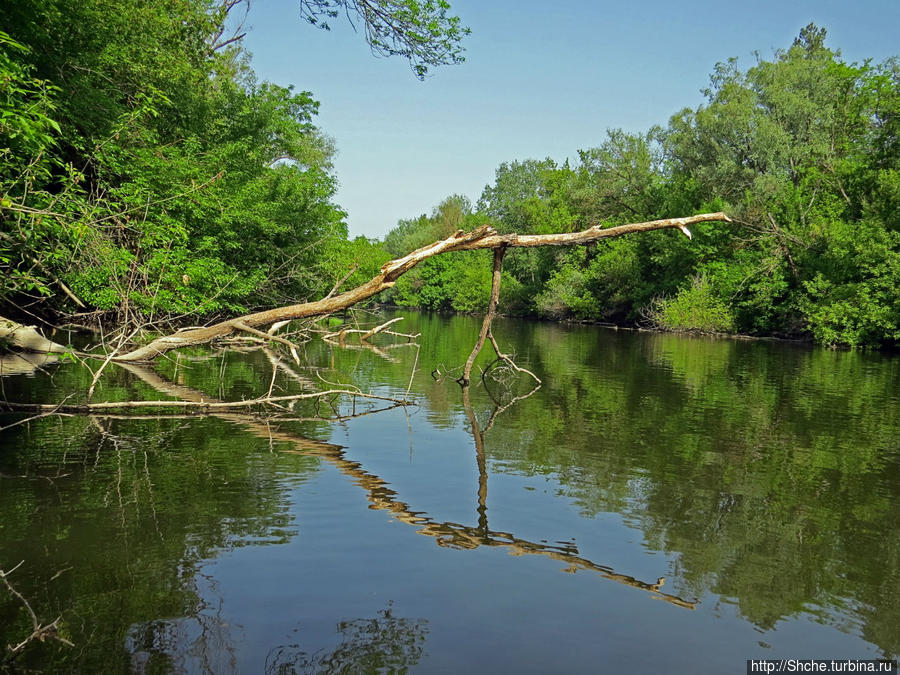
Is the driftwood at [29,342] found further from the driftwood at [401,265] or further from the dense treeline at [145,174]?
the driftwood at [401,265]

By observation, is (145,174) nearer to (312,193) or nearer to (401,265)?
(401,265)

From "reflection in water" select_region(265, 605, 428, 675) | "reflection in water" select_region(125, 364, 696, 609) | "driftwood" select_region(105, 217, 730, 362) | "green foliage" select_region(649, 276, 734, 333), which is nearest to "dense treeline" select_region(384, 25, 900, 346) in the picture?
"green foliage" select_region(649, 276, 734, 333)

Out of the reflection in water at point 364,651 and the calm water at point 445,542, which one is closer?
the reflection in water at point 364,651

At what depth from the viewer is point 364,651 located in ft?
13.0

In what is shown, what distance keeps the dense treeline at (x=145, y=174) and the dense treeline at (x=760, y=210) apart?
68.9 feet

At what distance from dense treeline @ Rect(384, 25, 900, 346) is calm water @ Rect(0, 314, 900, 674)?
22.5m

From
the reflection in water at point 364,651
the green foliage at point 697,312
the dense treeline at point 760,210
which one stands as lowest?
the reflection in water at point 364,651

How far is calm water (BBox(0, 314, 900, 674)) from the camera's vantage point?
4.06 metres

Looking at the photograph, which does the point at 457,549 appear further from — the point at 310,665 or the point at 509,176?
the point at 509,176

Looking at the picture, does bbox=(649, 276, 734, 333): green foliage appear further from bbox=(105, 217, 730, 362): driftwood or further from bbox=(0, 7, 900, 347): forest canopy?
bbox=(105, 217, 730, 362): driftwood

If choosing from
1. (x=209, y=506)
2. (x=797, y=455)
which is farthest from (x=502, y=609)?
(x=797, y=455)

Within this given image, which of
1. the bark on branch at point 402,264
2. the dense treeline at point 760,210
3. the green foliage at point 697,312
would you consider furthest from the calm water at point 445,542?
the green foliage at point 697,312

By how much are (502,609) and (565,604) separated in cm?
47

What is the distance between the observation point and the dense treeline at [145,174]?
30.4 feet
